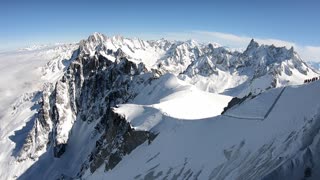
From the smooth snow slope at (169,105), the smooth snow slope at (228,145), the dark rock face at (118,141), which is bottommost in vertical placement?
the dark rock face at (118,141)

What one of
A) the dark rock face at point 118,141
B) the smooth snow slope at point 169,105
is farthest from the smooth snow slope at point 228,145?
the smooth snow slope at point 169,105

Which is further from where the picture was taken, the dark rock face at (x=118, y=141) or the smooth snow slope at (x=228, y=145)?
the dark rock face at (x=118, y=141)

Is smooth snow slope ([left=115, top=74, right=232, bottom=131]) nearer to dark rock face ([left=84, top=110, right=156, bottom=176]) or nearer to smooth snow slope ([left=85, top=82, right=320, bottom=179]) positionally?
dark rock face ([left=84, top=110, right=156, bottom=176])

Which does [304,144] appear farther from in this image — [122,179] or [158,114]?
[158,114]

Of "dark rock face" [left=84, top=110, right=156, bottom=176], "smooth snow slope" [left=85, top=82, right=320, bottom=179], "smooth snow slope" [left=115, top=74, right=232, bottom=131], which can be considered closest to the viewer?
"smooth snow slope" [left=85, top=82, right=320, bottom=179]

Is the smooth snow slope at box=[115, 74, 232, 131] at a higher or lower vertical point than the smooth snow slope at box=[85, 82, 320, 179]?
lower

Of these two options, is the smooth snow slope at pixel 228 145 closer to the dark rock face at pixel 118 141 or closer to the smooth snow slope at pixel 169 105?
the dark rock face at pixel 118 141

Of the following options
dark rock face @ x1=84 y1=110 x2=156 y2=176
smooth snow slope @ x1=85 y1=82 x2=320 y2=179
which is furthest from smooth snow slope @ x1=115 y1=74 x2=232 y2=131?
smooth snow slope @ x1=85 y1=82 x2=320 y2=179

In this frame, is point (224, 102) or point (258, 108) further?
point (224, 102)

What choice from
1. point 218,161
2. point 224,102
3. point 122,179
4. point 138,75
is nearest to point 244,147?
point 218,161
